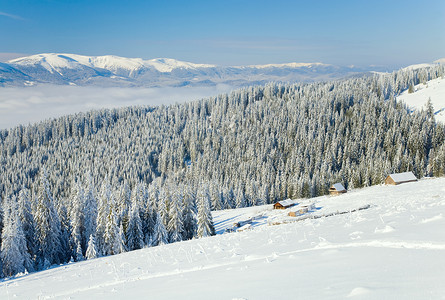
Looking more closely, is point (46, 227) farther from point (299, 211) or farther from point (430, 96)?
point (430, 96)

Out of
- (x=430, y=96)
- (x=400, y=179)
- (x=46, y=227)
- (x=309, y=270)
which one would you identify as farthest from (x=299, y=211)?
(x=430, y=96)

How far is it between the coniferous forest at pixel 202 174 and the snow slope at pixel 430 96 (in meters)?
8.99

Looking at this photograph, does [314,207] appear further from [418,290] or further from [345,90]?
[345,90]

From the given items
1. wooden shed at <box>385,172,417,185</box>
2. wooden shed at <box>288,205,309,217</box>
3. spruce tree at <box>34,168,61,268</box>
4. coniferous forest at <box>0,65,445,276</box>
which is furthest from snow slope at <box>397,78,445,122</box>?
spruce tree at <box>34,168,61,268</box>

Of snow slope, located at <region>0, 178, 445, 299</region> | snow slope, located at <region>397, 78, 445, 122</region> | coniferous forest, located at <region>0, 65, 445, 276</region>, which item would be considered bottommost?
coniferous forest, located at <region>0, 65, 445, 276</region>

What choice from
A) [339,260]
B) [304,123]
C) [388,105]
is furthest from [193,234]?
[388,105]

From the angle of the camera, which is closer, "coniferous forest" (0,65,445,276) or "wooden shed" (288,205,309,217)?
"coniferous forest" (0,65,445,276)

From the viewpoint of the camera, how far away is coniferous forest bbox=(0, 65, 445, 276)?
137 feet

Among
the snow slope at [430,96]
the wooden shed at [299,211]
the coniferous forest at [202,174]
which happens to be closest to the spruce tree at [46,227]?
the coniferous forest at [202,174]

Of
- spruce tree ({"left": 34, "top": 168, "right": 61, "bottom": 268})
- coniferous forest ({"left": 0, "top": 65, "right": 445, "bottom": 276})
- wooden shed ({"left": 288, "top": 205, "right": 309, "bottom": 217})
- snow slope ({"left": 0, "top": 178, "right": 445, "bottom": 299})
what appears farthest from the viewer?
wooden shed ({"left": 288, "top": 205, "right": 309, "bottom": 217})

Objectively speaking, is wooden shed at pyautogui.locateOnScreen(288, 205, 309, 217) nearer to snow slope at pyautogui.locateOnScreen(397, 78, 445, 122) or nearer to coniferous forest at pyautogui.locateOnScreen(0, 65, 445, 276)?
coniferous forest at pyautogui.locateOnScreen(0, 65, 445, 276)

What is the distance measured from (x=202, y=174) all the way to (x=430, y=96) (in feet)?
468

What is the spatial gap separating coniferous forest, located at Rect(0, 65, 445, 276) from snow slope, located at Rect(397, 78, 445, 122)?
899cm

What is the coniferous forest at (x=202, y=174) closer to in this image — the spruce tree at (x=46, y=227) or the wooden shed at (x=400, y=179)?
the spruce tree at (x=46, y=227)
